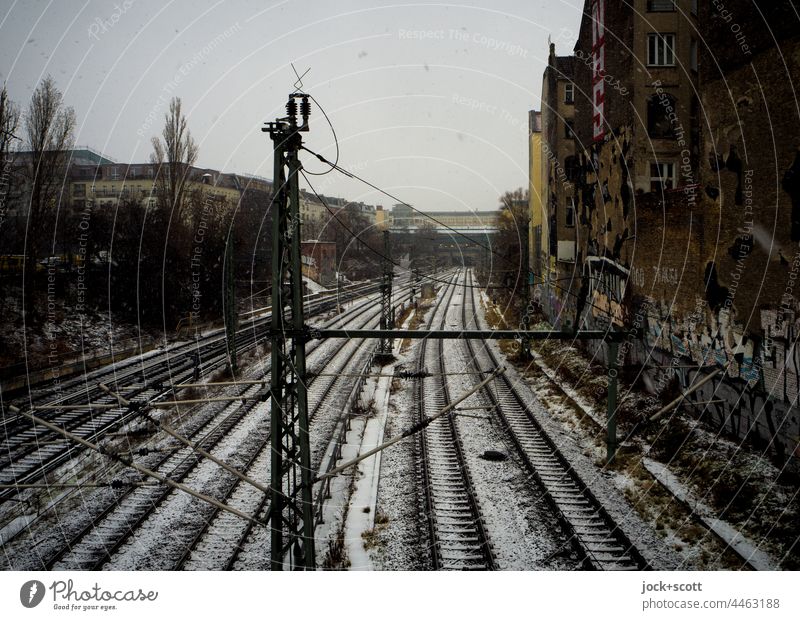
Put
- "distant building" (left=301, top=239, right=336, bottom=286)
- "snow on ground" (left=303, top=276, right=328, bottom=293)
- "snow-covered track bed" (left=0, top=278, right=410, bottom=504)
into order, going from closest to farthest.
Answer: "snow-covered track bed" (left=0, top=278, right=410, bottom=504) < "distant building" (left=301, top=239, right=336, bottom=286) < "snow on ground" (left=303, top=276, right=328, bottom=293)

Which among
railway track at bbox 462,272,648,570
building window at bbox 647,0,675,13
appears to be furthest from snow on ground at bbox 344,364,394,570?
building window at bbox 647,0,675,13

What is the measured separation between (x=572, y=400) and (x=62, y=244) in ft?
77.2

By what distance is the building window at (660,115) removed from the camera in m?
15.8

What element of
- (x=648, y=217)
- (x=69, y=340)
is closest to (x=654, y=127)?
(x=648, y=217)

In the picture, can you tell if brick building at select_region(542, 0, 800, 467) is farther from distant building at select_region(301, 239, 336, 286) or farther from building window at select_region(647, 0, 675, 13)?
distant building at select_region(301, 239, 336, 286)

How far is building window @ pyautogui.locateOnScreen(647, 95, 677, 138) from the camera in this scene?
51.8 ft

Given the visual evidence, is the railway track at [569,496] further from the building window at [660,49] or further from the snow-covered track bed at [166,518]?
the building window at [660,49]

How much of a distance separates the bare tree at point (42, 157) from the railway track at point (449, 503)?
13923mm

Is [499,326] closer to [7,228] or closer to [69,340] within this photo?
[69,340]

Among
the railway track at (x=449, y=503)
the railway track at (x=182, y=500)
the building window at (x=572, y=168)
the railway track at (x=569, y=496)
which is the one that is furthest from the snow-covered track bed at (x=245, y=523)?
the building window at (x=572, y=168)

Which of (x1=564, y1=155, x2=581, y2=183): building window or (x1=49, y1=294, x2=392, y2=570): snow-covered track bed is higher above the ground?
(x1=564, y1=155, x2=581, y2=183): building window

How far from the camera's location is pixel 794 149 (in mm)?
8805

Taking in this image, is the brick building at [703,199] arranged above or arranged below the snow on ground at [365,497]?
above

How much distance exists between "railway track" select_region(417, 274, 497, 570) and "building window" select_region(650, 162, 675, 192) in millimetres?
9285
